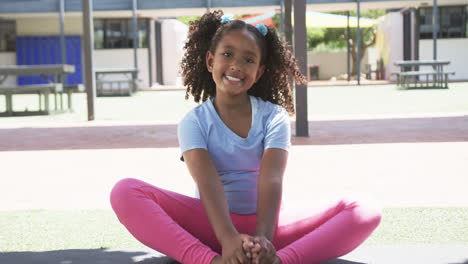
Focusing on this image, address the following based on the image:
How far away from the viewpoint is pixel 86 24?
1096 cm

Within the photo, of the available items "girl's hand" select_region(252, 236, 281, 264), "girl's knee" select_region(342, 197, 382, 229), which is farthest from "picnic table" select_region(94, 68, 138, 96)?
"girl's hand" select_region(252, 236, 281, 264)

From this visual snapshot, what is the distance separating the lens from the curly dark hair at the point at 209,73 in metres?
2.89

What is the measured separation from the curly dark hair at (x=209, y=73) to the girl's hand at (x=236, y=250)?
86cm

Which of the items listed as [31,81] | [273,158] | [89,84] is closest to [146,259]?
[273,158]

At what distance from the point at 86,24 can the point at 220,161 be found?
881cm

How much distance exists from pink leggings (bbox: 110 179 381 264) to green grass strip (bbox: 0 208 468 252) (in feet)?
2.23

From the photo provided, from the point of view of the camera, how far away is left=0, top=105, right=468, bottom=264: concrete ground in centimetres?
293

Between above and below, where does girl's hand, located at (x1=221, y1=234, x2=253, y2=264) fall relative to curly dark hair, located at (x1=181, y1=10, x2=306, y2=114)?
below

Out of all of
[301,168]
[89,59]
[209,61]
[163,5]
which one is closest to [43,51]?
[163,5]

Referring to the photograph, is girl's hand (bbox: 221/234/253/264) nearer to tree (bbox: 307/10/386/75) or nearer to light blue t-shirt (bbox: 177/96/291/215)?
light blue t-shirt (bbox: 177/96/291/215)

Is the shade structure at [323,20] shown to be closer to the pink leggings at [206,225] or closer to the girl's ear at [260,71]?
the girl's ear at [260,71]

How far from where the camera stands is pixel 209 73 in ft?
10.0

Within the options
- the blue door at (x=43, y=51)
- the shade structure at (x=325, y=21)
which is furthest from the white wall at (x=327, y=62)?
the blue door at (x=43, y=51)

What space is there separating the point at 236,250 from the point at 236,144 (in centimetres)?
53
